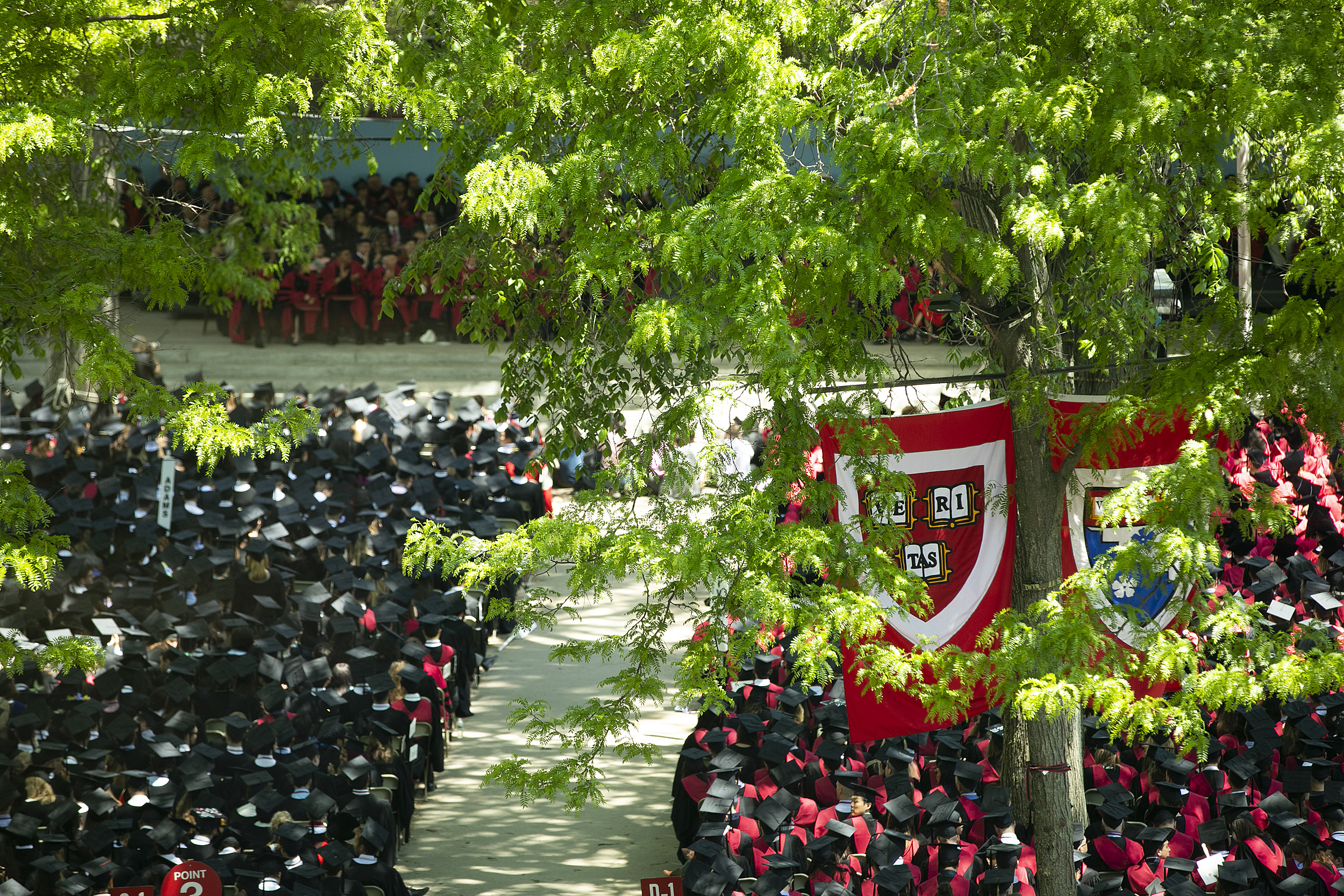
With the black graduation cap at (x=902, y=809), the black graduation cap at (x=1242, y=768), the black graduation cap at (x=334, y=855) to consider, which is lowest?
the black graduation cap at (x=334, y=855)

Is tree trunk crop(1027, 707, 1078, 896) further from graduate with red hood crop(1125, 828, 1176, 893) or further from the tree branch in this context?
the tree branch

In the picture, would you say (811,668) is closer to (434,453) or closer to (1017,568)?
(1017,568)

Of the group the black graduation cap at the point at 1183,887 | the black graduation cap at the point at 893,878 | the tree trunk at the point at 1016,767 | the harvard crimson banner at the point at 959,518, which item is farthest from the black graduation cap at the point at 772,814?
the black graduation cap at the point at 1183,887

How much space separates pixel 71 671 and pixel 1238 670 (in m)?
6.68

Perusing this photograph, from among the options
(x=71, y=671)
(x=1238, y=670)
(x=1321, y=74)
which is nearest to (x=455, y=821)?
(x=71, y=671)

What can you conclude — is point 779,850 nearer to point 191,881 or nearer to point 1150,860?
point 1150,860

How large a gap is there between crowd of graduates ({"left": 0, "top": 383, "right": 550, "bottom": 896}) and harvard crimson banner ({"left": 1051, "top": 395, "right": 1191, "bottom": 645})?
342 cm

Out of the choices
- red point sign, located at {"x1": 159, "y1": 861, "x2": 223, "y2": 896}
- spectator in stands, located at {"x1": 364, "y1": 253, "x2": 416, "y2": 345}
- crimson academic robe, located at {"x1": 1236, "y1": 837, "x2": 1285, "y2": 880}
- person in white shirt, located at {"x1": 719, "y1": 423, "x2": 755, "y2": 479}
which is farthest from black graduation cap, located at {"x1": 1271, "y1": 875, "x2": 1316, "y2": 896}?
spectator in stands, located at {"x1": 364, "y1": 253, "x2": 416, "y2": 345}

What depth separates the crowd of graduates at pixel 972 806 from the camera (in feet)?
20.0

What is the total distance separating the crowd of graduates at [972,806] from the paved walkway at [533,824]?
388mm

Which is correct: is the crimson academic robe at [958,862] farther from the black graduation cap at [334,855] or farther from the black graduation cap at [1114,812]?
the black graduation cap at [334,855]

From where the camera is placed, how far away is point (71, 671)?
7.52 meters

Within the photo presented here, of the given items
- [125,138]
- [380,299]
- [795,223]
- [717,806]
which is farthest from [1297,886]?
[380,299]

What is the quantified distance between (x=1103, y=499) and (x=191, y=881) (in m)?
4.51
